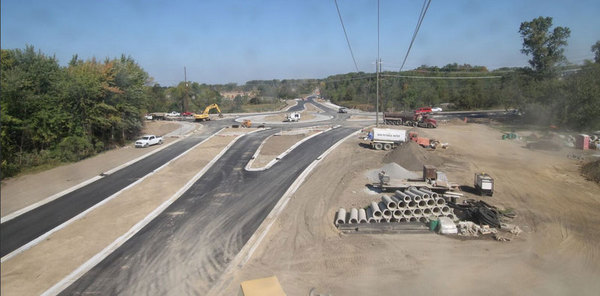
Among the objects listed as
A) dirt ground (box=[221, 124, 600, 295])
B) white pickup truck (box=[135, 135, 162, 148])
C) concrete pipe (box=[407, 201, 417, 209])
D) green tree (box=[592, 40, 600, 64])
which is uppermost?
green tree (box=[592, 40, 600, 64])

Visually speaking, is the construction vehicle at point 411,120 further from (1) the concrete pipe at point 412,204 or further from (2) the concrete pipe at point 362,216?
(2) the concrete pipe at point 362,216

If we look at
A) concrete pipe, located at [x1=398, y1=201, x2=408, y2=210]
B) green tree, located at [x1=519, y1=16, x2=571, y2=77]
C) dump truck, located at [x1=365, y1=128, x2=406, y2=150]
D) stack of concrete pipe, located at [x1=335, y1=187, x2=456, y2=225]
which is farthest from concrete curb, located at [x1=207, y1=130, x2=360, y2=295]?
green tree, located at [x1=519, y1=16, x2=571, y2=77]

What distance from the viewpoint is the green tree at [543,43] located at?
55781 millimetres

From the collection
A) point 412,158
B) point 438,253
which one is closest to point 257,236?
point 438,253

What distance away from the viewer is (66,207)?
59.9ft

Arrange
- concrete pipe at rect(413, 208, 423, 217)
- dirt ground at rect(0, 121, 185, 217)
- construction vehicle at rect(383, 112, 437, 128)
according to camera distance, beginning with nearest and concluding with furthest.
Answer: dirt ground at rect(0, 121, 185, 217)
concrete pipe at rect(413, 208, 423, 217)
construction vehicle at rect(383, 112, 437, 128)

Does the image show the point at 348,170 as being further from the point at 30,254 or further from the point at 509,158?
the point at 30,254

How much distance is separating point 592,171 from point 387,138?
1528 cm

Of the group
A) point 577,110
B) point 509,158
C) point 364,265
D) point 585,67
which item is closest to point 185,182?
point 364,265

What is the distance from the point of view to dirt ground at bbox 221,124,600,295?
37.3 feet

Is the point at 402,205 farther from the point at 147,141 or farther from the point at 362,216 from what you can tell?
the point at 147,141

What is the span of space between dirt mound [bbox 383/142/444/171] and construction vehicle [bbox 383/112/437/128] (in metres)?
22.6

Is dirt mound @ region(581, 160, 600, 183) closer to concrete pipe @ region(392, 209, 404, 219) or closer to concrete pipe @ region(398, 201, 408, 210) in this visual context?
concrete pipe @ region(398, 201, 408, 210)

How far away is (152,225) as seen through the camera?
16.7 m
